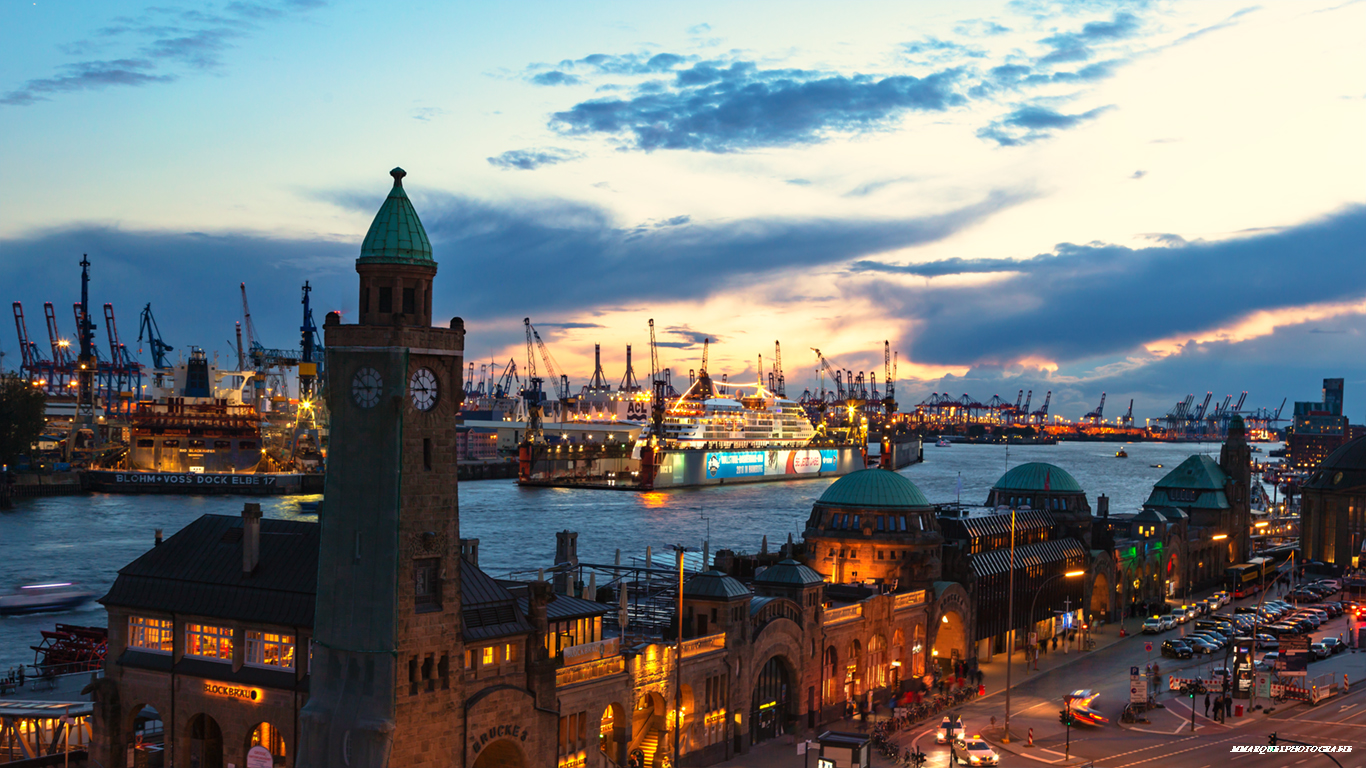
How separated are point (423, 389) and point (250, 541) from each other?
1071 centimetres

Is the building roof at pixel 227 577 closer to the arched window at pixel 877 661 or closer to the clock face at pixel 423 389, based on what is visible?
the clock face at pixel 423 389

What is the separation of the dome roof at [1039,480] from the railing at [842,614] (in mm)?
34131

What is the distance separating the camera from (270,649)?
42656mm

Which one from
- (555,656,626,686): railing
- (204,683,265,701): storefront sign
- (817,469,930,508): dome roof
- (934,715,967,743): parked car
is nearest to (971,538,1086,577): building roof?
(817,469,930,508): dome roof

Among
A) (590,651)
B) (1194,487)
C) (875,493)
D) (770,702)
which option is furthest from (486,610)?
(1194,487)

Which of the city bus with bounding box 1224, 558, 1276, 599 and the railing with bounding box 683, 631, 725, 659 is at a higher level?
the railing with bounding box 683, 631, 725, 659

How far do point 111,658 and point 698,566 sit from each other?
37.7m

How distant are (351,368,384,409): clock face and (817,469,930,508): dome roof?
37.7m

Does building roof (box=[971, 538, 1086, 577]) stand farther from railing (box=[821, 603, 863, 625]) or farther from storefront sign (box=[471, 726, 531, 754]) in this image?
storefront sign (box=[471, 726, 531, 754])

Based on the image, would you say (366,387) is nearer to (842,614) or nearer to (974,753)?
(974,753)

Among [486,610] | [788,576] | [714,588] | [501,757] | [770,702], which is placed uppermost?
[486,610]

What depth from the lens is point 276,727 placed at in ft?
138

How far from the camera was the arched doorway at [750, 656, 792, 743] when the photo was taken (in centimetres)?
5562

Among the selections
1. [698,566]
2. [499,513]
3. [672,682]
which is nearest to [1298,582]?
[698,566]
